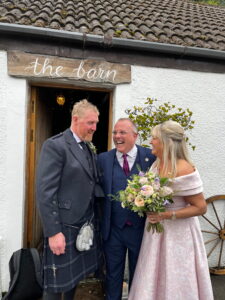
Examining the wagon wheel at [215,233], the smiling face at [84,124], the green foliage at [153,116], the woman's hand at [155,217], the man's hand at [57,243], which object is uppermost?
the green foliage at [153,116]

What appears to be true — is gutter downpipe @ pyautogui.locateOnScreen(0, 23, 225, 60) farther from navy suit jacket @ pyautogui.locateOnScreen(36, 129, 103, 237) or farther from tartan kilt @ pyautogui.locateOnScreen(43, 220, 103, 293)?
tartan kilt @ pyautogui.locateOnScreen(43, 220, 103, 293)

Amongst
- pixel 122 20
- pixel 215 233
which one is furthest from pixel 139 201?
pixel 122 20

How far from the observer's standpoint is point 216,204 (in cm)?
373

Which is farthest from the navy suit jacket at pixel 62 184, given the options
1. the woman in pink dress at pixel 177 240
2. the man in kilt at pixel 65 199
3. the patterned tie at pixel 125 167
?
the woman in pink dress at pixel 177 240

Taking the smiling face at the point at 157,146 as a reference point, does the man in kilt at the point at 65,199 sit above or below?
below

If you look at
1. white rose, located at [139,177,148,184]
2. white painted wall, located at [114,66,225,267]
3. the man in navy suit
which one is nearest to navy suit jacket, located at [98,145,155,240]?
the man in navy suit

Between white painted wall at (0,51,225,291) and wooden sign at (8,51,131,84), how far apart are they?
0.11 metres

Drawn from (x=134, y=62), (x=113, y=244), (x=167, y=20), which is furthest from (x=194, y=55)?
(x=113, y=244)

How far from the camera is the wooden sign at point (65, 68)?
9.84ft

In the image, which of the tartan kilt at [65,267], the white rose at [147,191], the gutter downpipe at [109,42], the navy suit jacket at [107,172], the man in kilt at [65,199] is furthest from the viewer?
the gutter downpipe at [109,42]

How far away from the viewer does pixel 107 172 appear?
229 centimetres

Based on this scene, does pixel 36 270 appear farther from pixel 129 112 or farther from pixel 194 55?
pixel 194 55

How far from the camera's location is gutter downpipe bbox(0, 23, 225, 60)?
2969mm

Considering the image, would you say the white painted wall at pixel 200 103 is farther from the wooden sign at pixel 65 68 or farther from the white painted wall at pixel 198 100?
the wooden sign at pixel 65 68
